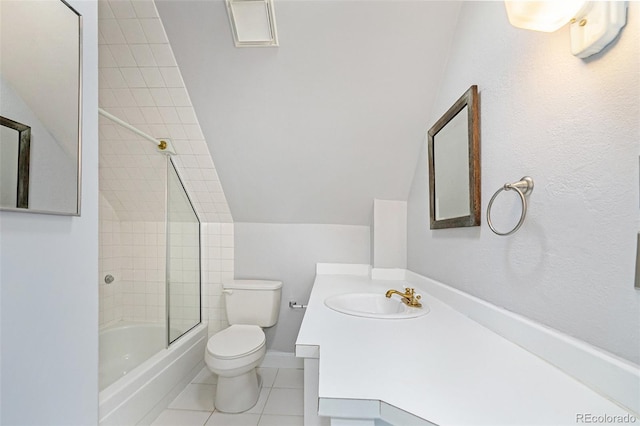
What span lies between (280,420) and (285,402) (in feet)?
0.56

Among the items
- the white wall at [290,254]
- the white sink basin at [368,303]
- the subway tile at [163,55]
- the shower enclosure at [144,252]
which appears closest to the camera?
the white sink basin at [368,303]

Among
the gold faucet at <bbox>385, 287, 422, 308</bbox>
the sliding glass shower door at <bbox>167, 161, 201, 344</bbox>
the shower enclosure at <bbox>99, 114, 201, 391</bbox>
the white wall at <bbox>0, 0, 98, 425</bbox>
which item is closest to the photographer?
the white wall at <bbox>0, 0, 98, 425</bbox>

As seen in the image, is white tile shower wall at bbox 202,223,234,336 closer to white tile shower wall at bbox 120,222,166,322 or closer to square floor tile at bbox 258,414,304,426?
white tile shower wall at bbox 120,222,166,322

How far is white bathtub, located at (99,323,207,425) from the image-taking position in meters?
1.37

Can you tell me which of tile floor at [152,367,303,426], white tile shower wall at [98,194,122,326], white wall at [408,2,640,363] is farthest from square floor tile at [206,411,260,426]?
white wall at [408,2,640,363]

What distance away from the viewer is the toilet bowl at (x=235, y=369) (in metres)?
1.68

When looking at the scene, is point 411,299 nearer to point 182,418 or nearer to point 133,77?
point 182,418

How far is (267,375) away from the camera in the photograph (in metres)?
2.21

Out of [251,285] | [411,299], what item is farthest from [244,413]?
[411,299]

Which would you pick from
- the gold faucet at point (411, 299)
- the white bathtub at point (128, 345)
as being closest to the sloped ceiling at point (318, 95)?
the gold faucet at point (411, 299)

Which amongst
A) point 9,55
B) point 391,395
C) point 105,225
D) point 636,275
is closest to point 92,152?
point 9,55

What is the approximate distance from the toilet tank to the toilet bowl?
29cm

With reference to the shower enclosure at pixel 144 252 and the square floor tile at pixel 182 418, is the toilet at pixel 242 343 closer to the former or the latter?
the square floor tile at pixel 182 418

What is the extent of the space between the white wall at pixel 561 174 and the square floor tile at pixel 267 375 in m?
1.70
